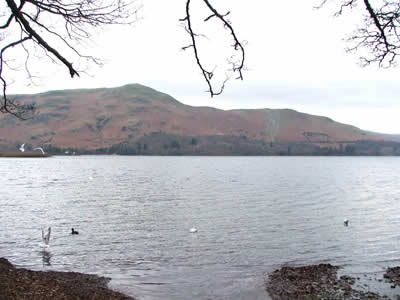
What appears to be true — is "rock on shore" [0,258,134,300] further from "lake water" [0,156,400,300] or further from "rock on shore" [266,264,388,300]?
"rock on shore" [266,264,388,300]

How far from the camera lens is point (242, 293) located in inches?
675

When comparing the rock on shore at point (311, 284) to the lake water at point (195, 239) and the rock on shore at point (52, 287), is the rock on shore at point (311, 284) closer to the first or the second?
the lake water at point (195, 239)

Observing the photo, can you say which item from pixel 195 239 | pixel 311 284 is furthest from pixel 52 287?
pixel 195 239

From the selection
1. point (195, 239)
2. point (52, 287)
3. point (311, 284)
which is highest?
point (52, 287)

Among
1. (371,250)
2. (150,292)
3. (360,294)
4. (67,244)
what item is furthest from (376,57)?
(67,244)

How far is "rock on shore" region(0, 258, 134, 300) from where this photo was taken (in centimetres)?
1234

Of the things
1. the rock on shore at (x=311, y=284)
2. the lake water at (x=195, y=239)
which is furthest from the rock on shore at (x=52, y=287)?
the rock on shore at (x=311, y=284)

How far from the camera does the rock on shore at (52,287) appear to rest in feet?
40.5

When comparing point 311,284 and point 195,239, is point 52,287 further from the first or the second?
point 195,239

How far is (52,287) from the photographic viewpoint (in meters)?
14.1

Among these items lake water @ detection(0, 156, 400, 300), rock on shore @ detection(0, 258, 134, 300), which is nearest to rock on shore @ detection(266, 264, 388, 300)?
lake water @ detection(0, 156, 400, 300)

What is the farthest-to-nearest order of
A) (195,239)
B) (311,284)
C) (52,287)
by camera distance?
(195,239) → (311,284) → (52,287)

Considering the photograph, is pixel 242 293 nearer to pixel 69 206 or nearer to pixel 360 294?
pixel 360 294

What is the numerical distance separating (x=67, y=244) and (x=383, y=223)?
2519cm
